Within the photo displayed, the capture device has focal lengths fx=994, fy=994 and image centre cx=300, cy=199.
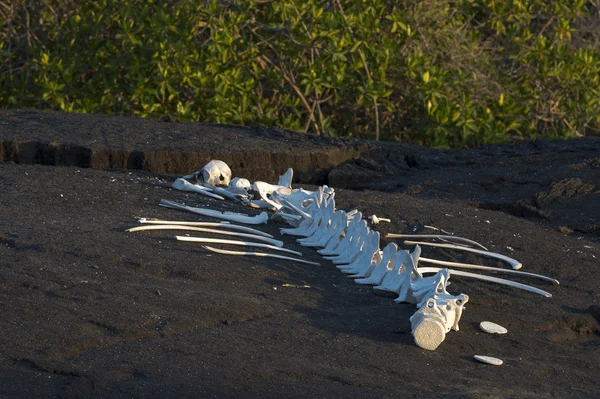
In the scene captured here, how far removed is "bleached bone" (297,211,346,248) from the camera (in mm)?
4738

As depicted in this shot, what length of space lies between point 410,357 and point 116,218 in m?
1.96

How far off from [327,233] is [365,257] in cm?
43

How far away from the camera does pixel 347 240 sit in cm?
462

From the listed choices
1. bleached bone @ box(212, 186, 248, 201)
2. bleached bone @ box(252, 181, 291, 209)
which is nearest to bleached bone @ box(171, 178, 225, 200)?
bleached bone @ box(212, 186, 248, 201)

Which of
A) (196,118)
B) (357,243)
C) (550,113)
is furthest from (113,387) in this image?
(550,113)

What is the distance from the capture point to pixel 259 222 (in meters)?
5.05

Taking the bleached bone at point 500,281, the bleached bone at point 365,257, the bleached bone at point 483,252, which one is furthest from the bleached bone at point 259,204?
the bleached bone at point 500,281

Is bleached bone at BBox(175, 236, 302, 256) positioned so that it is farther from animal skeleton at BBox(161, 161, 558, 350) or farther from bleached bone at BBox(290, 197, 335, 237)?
bleached bone at BBox(290, 197, 335, 237)

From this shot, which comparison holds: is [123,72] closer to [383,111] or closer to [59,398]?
[383,111]

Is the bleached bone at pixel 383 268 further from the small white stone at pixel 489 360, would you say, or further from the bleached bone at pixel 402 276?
the small white stone at pixel 489 360

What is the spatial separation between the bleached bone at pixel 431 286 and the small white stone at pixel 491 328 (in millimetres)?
181

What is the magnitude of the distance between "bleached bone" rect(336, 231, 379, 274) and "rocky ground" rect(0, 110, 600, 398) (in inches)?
2.8

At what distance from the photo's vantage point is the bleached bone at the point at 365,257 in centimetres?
433

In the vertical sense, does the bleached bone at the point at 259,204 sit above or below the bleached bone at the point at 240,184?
below
